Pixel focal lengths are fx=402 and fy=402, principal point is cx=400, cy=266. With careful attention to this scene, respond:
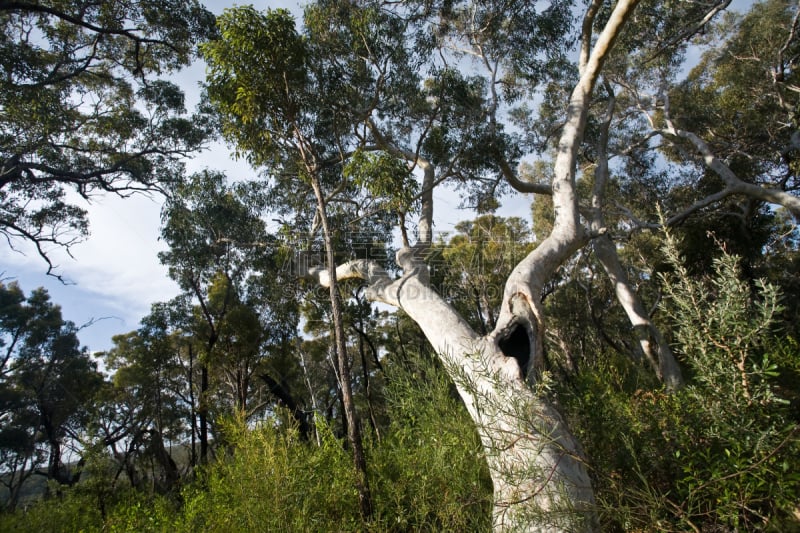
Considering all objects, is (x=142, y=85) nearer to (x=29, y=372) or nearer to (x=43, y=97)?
(x=43, y=97)

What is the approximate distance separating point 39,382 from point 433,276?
16.2m

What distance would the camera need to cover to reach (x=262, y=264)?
938 cm

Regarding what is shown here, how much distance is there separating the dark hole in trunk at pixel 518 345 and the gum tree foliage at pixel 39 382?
58.3 ft

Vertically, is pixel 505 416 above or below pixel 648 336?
below

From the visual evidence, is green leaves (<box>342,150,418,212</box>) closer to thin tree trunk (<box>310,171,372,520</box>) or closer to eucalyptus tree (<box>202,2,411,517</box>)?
eucalyptus tree (<box>202,2,411,517</box>)

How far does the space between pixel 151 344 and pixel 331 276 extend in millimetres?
11912

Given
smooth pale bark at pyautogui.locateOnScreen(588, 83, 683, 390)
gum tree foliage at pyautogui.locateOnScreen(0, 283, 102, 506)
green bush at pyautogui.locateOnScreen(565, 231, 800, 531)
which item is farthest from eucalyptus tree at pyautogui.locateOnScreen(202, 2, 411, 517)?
gum tree foliage at pyautogui.locateOnScreen(0, 283, 102, 506)

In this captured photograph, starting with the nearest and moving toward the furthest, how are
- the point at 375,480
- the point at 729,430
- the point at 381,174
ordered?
the point at 729,430 < the point at 375,480 < the point at 381,174

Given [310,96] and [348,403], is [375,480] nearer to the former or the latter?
[348,403]

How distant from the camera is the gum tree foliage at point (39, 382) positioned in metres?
15.6

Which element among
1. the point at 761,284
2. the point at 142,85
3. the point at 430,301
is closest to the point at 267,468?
the point at 430,301

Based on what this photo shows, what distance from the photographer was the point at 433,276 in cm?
1208

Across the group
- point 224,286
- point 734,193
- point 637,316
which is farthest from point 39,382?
point 734,193

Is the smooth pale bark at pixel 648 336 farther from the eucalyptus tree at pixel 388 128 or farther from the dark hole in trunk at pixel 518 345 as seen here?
the dark hole in trunk at pixel 518 345
